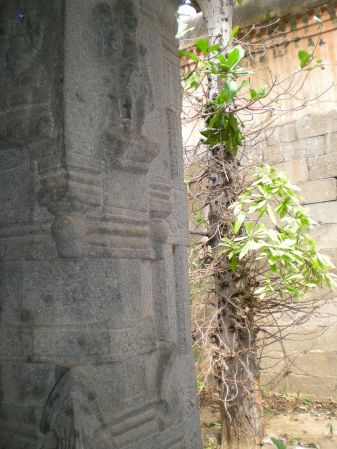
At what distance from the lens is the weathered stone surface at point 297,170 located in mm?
4488

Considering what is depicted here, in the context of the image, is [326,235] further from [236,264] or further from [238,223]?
[238,223]

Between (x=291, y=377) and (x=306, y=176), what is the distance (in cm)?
210

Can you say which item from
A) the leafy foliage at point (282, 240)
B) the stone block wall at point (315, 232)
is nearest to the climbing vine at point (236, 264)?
the leafy foliage at point (282, 240)

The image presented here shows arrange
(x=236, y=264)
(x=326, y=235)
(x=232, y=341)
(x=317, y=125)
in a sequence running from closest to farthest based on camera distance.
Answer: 1. (x=236, y=264)
2. (x=232, y=341)
3. (x=326, y=235)
4. (x=317, y=125)

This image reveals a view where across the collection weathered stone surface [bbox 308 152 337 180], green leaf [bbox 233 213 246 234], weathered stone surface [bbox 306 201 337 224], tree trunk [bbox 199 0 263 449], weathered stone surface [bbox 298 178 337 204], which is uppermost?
weathered stone surface [bbox 308 152 337 180]

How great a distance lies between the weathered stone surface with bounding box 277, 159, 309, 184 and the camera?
4.49 m

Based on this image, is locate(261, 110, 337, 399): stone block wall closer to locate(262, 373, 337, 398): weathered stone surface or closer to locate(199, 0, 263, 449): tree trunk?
locate(262, 373, 337, 398): weathered stone surface

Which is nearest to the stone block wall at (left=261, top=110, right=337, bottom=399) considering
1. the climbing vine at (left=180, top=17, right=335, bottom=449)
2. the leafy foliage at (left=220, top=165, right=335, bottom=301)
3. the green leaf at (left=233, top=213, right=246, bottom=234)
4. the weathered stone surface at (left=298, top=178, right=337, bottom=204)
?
the weathered stone surface at (left=298, top=178, right=337, bottom=204)

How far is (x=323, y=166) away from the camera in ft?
14.4

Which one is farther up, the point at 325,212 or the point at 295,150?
the point at 295,150

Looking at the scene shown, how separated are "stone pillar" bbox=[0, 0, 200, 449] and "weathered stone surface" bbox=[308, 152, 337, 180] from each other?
10.9 feet

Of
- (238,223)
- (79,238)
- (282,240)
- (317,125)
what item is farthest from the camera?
(317,125)

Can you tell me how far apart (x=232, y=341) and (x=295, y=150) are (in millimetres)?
2298

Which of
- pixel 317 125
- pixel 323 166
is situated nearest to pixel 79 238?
pixel 323 166
